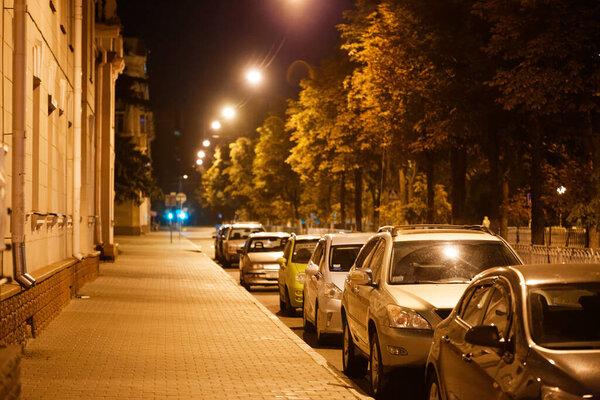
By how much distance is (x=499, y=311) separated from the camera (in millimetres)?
6500

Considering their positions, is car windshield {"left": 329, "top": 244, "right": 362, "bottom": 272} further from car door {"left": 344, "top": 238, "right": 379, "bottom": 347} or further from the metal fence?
the metal fence

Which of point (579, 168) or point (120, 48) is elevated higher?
point (120, 48)

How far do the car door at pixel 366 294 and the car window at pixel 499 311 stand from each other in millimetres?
3583

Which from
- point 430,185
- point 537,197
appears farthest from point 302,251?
point 430,185

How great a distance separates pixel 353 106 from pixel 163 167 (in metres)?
150

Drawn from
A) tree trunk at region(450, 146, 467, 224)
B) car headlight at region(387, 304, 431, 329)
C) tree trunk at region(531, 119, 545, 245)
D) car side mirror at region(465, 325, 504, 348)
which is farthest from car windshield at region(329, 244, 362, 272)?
tree trunk at region(450, 146, 467, 224)

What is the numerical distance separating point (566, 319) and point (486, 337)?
665mm

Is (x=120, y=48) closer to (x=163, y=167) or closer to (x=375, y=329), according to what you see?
(x=375, y=329)

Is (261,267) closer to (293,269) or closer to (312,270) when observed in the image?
(293,269)

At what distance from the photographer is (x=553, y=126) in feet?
93.0

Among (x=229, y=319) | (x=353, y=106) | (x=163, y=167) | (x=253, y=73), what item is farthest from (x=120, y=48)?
(x=163, y=167)

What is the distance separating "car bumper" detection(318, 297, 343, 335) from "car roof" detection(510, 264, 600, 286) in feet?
24.0

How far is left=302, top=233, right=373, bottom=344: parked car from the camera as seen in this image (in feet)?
45.9

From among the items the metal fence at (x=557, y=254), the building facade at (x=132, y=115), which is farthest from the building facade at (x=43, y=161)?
the building facade at (x=132, y=115)
